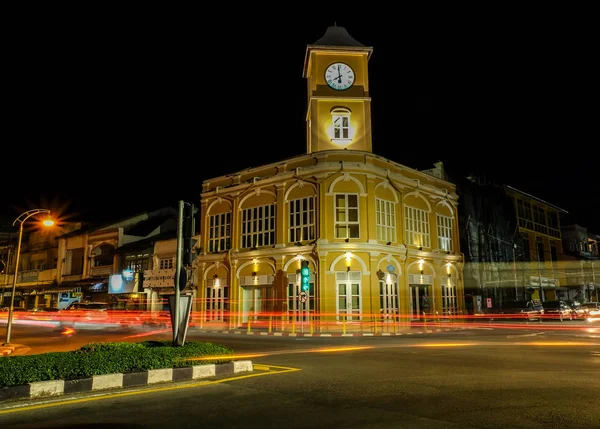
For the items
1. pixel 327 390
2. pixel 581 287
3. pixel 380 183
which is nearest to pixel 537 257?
pixel 581 287

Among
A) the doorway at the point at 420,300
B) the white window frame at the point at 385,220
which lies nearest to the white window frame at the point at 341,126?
the white window frame at the point at 385,220

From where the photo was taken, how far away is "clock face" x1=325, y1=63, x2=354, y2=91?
104 feet

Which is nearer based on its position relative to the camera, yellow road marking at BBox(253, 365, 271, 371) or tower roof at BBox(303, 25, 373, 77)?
yellow road marking at BBox(253, 365, 271, 371)

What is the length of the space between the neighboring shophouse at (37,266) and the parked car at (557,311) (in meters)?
41.7

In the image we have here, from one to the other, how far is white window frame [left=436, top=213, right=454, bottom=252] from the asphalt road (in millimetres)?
24078

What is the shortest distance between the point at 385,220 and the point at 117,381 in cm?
2309

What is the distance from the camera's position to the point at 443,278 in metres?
33.2

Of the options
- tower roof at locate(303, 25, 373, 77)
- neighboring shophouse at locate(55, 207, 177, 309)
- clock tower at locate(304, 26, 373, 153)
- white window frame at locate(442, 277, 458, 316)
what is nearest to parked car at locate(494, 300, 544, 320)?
white window frame at locate(442, 277, 458, 316)

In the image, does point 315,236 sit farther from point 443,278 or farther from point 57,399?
point 57,399

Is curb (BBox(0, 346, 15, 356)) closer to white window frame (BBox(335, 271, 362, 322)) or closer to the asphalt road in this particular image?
the asphalt road

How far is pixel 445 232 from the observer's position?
34.6m

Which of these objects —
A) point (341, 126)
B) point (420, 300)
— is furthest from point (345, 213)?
point (420, 300)

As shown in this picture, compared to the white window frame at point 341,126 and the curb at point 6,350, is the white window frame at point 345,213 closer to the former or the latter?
the white window frame at point 341,126

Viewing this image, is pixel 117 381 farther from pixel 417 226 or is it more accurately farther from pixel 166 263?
pixel 166 263
